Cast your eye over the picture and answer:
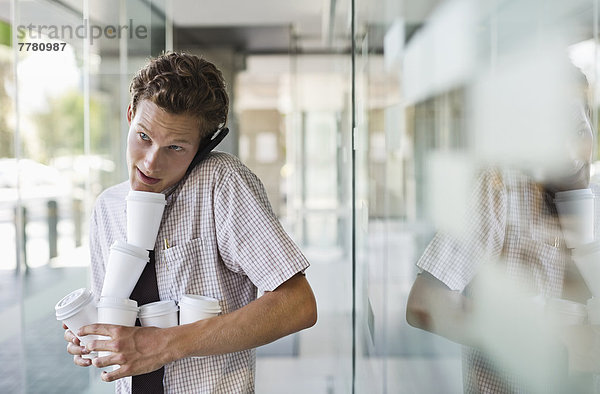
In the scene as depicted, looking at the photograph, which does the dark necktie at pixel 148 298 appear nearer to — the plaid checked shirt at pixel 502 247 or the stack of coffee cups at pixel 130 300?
the stack of coffee cups at pixel 130 300

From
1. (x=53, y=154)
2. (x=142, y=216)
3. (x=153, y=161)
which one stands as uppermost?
(x=53, y=154)

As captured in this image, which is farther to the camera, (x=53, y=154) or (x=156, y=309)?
(x=53, y=154)

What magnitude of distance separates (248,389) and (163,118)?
664 millimetres

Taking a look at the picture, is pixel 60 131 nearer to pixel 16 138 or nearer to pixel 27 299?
pixel 16 138

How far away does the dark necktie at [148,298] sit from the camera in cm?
137

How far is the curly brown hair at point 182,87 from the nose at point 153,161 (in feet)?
0.31

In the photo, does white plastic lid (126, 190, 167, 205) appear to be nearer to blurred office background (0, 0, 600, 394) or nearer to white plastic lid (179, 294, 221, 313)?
white plastic lid (179, 294, 221, 313)

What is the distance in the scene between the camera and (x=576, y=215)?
0.82 metres

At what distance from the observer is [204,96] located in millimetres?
1361

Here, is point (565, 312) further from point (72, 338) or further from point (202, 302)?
point (72, 338)

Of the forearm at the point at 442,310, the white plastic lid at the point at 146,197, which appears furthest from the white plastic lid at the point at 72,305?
the forearm at the point at 442,310

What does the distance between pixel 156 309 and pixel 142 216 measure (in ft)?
0.66

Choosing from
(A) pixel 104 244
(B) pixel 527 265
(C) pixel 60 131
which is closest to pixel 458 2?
(B) pixel 527 265

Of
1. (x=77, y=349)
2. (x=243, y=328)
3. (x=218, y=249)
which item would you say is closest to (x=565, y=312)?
(x=243, y=328)
